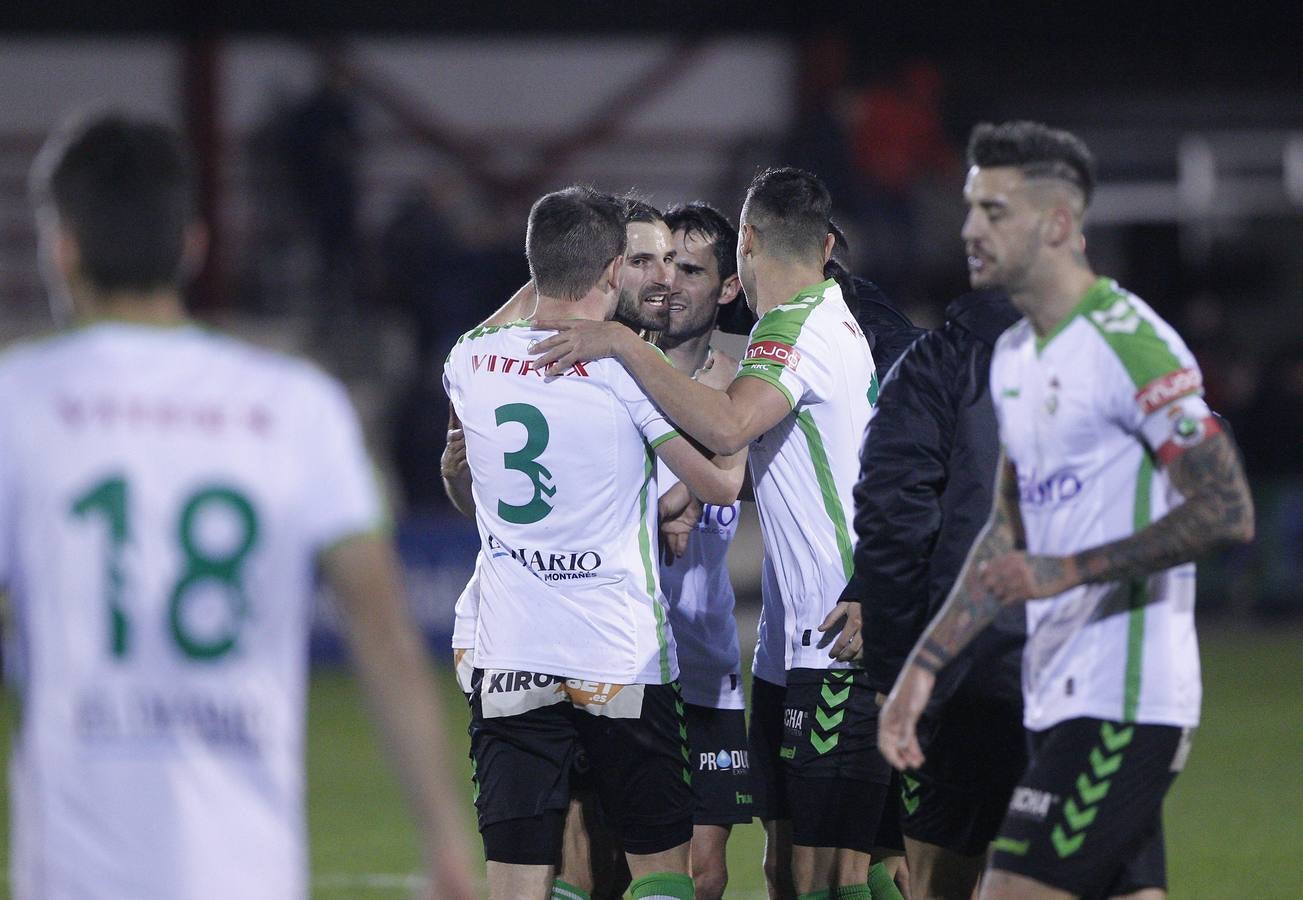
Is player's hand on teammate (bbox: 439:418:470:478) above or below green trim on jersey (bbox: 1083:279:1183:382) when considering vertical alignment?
below

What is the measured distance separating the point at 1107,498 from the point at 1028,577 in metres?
0.27

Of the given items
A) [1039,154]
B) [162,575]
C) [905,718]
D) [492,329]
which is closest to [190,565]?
[162,575]

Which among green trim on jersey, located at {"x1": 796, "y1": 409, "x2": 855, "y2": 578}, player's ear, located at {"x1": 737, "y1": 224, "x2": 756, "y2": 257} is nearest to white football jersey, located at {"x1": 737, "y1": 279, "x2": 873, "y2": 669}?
green trim on jersey, located at {"x1": 796, "y1": 409, "x2": 855, "y2": 578}

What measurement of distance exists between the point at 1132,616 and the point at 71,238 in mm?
2437

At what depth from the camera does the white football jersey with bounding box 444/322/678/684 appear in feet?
17.4

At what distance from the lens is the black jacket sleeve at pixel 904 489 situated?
5.08 meters

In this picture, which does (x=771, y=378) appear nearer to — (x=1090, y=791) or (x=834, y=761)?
(x=834, y=761)

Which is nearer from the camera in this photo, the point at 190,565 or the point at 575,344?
the point at 190,565

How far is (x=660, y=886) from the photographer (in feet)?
17.9

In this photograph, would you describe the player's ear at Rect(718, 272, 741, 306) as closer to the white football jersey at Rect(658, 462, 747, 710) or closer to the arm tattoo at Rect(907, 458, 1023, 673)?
the white football jersey at Rect(658, 462, 747, 710)

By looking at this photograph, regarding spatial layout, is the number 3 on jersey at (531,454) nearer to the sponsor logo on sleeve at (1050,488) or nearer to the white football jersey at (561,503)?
the white football jersey at (561,503)

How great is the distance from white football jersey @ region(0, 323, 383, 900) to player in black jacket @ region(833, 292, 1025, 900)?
2410mm

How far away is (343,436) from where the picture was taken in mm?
3010

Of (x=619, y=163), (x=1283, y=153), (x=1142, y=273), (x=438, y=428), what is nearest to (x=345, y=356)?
(x=438, y=428)
